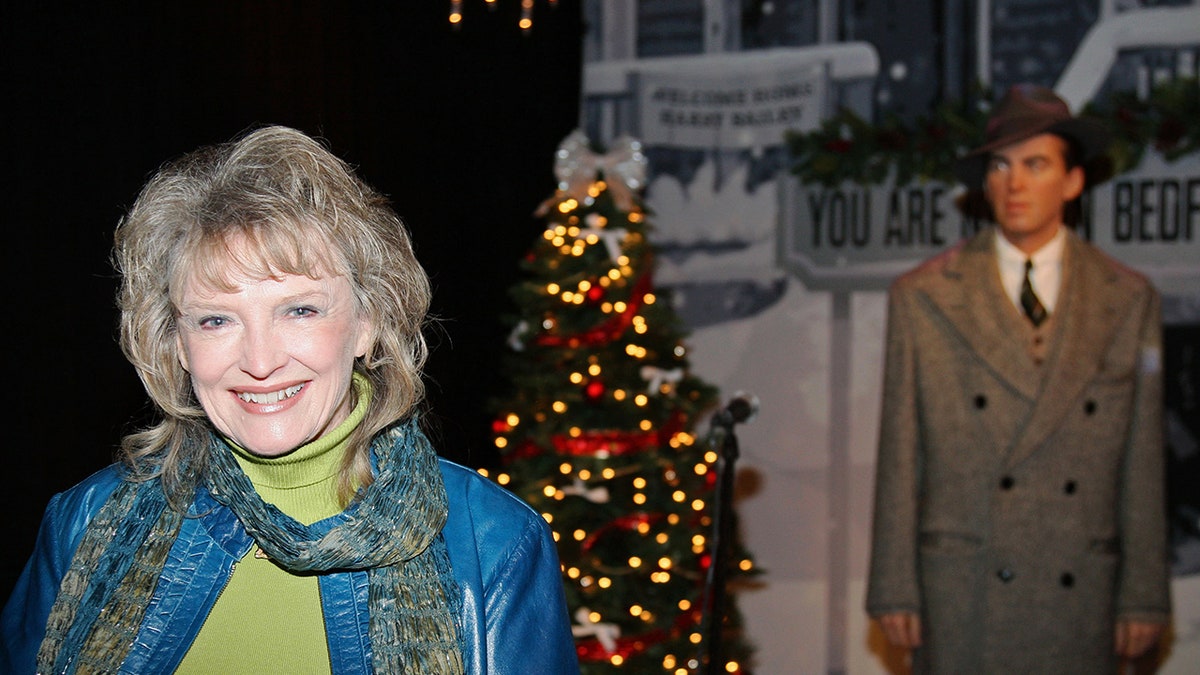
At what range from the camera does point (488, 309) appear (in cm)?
443

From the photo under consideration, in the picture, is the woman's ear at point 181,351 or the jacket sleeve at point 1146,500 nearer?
the woman's ear at point 181,351

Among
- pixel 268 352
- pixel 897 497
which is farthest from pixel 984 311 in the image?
pixel 268 352

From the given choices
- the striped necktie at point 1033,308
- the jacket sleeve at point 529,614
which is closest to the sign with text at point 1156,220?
the striped necktie at point 1033,308

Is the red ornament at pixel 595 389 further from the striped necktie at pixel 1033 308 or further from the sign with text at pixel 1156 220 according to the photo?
the sign with text at pixel 1156 220

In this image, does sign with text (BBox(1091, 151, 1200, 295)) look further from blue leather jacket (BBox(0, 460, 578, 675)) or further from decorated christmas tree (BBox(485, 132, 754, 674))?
blue leather jacket (BBox(0, 460, 578, 675))

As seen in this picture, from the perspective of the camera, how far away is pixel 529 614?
1.57 meters

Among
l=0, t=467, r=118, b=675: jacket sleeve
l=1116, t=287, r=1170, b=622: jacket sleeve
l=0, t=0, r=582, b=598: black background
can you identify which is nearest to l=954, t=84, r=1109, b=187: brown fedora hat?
l=1116, t=287, r=1170, b=622: jacket sleeve

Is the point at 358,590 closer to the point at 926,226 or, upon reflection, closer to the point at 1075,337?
the point at 1075,337

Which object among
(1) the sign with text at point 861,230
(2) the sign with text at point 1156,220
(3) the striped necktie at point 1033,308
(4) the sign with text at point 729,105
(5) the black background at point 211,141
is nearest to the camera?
(5) the black background at point 211,141

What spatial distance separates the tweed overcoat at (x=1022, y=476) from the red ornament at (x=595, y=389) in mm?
937

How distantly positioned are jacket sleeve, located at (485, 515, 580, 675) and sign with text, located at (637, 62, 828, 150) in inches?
132

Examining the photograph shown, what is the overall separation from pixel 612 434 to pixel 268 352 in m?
2.20

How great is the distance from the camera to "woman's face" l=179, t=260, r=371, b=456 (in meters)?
1.50

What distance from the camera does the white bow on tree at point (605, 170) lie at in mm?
3748
